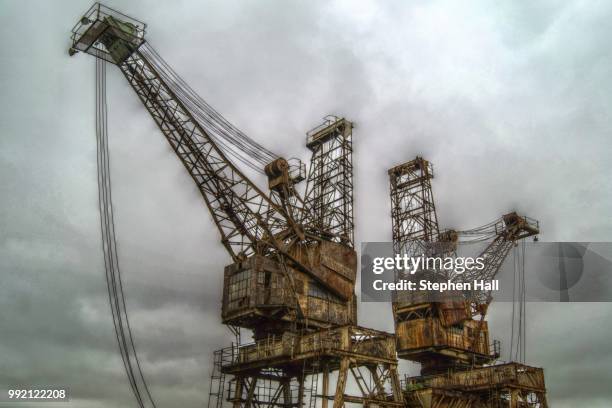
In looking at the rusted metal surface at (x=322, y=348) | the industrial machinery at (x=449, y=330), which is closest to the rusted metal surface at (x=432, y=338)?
the industrial machinery at (x=449, y=330)

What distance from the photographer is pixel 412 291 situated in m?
46.5

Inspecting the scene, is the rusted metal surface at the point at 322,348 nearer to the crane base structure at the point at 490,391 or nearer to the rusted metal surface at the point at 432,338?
the crane base structure at the point at 490,391

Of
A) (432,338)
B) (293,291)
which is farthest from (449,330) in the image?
(293,291)

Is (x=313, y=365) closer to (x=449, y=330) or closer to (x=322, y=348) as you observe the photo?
(x=322, y=348)

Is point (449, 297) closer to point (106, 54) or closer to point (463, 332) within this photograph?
point (463, 332)

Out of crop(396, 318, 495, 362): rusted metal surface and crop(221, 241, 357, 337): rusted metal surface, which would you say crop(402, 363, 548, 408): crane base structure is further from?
crop(221, 241, 357, 337): rusted metal surface

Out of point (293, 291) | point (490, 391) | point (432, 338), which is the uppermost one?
point (293, 291)

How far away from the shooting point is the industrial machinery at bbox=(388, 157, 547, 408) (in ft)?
123

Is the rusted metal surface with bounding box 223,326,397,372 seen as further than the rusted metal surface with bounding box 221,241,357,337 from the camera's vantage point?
No

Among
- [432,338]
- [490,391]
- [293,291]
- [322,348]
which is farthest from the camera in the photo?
[432,338]

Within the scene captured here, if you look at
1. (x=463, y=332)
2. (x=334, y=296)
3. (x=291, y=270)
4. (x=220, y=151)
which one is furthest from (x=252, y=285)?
(x=463, y=332)

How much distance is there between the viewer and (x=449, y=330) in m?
45.0

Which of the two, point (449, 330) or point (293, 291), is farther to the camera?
point (449, 330)

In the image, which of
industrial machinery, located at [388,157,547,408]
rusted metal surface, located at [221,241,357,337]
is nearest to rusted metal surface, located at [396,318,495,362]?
industrial machinery, located at [388,157,547,408]
